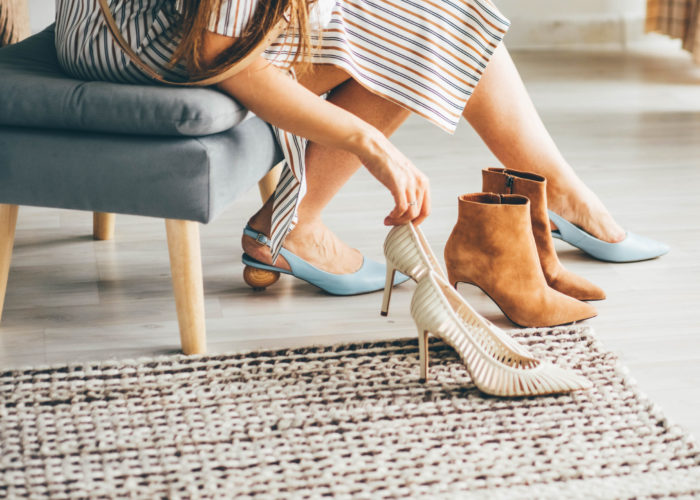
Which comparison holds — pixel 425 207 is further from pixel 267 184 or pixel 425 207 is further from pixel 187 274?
pixel 267 184

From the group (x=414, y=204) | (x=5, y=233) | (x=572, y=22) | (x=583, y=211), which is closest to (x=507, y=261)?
(x=414, y=204)

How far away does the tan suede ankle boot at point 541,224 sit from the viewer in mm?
1253

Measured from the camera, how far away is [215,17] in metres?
0.97

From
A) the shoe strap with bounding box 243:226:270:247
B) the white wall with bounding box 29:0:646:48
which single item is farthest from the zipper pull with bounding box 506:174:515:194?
the white wall with bounding box 29:0:646:48

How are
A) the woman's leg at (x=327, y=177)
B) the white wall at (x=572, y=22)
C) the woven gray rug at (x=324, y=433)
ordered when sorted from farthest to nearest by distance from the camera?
the white wall at (x=572, y=22) → the woman's leg at (x=327, y=177) → the woven gray rug at (x=324, y=433)

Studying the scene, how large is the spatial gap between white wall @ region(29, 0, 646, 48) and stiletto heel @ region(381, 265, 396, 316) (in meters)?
2.60

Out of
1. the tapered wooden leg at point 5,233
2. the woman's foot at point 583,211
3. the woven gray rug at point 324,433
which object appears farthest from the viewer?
the woman's foot at point 583,211

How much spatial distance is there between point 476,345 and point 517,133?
1.56ft

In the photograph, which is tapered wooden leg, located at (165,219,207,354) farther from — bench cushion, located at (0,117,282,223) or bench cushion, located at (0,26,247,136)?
bench cushion, located at (0,26,247,136)

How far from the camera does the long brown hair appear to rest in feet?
3.17

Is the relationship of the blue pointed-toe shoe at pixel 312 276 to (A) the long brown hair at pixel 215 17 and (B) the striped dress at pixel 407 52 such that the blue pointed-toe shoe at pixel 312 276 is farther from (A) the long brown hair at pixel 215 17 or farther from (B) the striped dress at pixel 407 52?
(A) the long brown hair at pixel 215 17

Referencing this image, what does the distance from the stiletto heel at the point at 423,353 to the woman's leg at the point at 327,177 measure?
1.05ft

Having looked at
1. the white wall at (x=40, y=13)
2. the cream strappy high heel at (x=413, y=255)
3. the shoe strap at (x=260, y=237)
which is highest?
the white wall at (x=40, y=13)

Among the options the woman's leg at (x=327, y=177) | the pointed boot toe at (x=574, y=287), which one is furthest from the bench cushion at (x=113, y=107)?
the pointed boot toe at (x=574, y=287)
